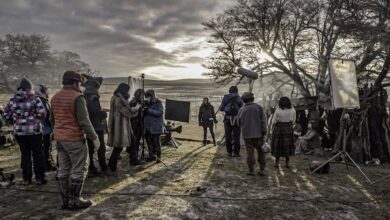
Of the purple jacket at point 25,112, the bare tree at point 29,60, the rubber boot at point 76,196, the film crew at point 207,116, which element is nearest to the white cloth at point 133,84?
the film crew at point 207,116

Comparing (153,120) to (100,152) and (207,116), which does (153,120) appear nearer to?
(100,152)

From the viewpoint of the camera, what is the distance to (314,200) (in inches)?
226

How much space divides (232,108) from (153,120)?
2.31 meters

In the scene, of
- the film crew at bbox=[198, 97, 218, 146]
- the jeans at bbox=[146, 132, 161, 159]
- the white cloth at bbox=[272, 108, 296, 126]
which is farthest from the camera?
the film crew at bbox=[198, 97, 218, 146]

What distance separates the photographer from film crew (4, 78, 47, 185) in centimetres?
579

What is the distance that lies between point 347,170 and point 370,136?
2386 mm

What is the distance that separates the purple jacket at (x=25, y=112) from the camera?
5.78 m

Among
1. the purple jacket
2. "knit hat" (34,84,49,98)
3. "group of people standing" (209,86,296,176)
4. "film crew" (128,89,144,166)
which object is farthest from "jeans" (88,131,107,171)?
"group of people standing" (209,86,296,176)

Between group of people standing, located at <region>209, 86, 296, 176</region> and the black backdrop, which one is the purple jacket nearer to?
group of people standing, located at <region>209, 86, 296, 176</region>

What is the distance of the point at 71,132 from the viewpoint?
15.7ft

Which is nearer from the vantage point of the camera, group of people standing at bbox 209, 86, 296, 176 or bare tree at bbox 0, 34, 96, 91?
group of people standing at bbox 209, 86, 296, 176

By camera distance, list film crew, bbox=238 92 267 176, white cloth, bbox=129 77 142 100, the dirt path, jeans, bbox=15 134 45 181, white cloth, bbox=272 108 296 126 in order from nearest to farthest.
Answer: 1. the dirt path
2. jeans, bbox=15 134 45 181
3. film crew, bbox=238 92 267 176
4. white cloth, bbox=272 108 296 126
5. white cloth, bbox=129 77 142 100

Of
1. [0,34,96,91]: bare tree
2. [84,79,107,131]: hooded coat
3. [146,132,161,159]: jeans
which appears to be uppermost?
[0,34,96,91]: bare tree

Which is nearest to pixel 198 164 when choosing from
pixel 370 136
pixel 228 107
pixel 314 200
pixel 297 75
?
pixel 228 107
